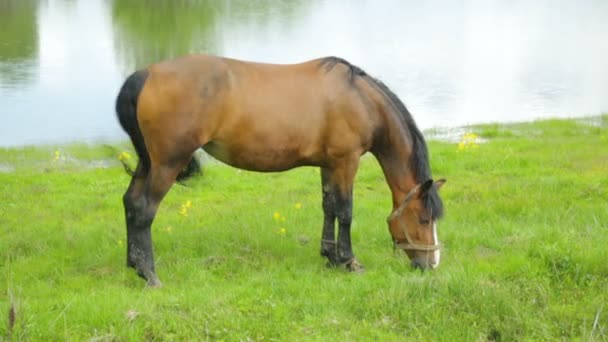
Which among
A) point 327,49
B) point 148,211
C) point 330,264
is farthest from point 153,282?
point 327,49

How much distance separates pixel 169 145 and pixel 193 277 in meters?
1.08

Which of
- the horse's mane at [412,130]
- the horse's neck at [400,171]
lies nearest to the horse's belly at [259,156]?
the horse's neck at [400,171]

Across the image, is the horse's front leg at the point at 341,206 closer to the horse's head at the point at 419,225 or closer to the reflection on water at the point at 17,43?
the horse's head at the point at 419,225

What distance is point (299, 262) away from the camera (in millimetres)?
6148

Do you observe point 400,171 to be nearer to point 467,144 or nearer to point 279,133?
point 279,133

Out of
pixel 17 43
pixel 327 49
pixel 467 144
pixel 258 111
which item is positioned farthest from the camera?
pixel 17 43

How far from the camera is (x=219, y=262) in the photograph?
19.8 feet

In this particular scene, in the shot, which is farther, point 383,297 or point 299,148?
point 299,148

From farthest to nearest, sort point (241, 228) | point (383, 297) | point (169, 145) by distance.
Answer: point (241, 228)
point (169, 145)
point (383, 297)

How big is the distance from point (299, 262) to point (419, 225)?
3.57ft

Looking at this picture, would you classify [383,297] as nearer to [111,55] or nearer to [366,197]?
[366,197]

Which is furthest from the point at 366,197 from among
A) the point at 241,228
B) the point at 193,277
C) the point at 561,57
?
the point at 561,57

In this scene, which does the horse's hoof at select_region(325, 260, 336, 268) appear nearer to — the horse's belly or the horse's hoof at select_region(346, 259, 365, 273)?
the horse's hoof at select_region(346, 259, 365, 273)

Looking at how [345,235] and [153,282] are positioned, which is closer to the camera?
[153,282]
